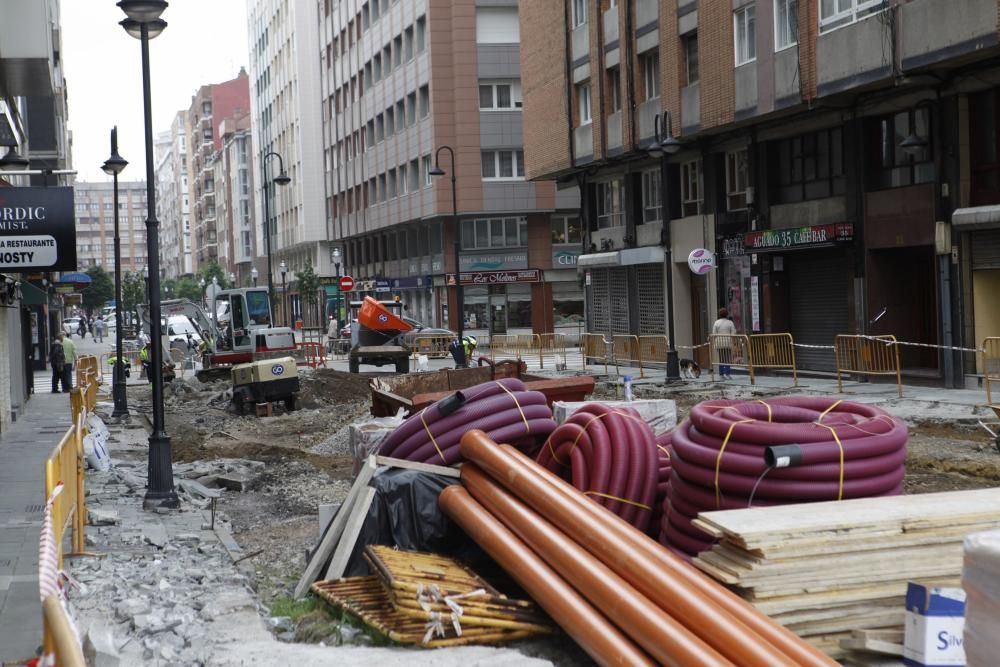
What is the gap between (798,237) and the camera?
28766 millimetres

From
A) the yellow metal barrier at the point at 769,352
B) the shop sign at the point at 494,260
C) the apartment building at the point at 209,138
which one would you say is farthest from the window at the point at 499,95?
the apartment building at the point at 209,138

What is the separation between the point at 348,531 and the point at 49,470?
2.22 meters

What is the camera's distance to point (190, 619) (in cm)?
793

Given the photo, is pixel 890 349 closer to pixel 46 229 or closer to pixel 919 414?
pixel 919 414

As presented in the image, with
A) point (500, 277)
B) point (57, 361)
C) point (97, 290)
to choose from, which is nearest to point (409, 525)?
point (57, 361)

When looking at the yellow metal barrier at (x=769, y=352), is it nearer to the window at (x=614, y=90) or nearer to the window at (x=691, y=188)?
the window at (x=691, y=188)

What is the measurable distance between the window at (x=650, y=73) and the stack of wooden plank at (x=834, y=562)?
29.5 meters

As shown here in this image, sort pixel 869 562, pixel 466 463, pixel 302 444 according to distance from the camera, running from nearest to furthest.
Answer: pixel 869 562
pixel 466 463
pixel 302 444

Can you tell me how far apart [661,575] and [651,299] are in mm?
31390

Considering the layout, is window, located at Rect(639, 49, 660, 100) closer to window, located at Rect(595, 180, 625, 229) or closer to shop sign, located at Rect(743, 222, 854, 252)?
window, located at Rect(595, 180, 625, 229)

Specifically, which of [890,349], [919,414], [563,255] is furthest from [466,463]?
[563,255]

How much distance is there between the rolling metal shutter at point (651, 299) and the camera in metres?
37.1

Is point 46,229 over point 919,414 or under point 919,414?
over

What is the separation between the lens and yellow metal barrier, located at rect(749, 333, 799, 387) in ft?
91.9
